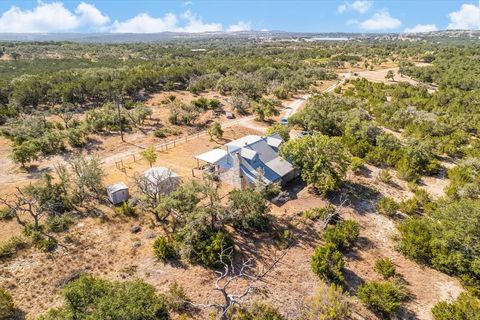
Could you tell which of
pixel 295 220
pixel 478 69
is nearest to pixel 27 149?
pixel 295 220

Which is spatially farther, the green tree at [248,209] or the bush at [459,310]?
the green tree at [248,209]

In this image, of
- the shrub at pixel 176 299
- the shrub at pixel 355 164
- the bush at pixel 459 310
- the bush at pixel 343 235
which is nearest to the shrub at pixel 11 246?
the shrub at pixel 176 299

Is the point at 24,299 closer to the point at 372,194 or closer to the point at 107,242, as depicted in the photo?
the point at 107,242

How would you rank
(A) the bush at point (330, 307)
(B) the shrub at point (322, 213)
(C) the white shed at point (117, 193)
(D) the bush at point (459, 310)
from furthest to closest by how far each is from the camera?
(C) the white shed at point (117, 193)
(B) the shrub at point (322, 213)
(A) the bush at point (330, 307)
(D) the bush at point (459, 310)

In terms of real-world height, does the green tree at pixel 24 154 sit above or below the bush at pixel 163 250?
above

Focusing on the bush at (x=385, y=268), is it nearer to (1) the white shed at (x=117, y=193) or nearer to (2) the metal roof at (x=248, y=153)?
(2) the metal roof at (x=248, y=153)

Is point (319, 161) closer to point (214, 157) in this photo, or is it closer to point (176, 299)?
point (214, 157)
